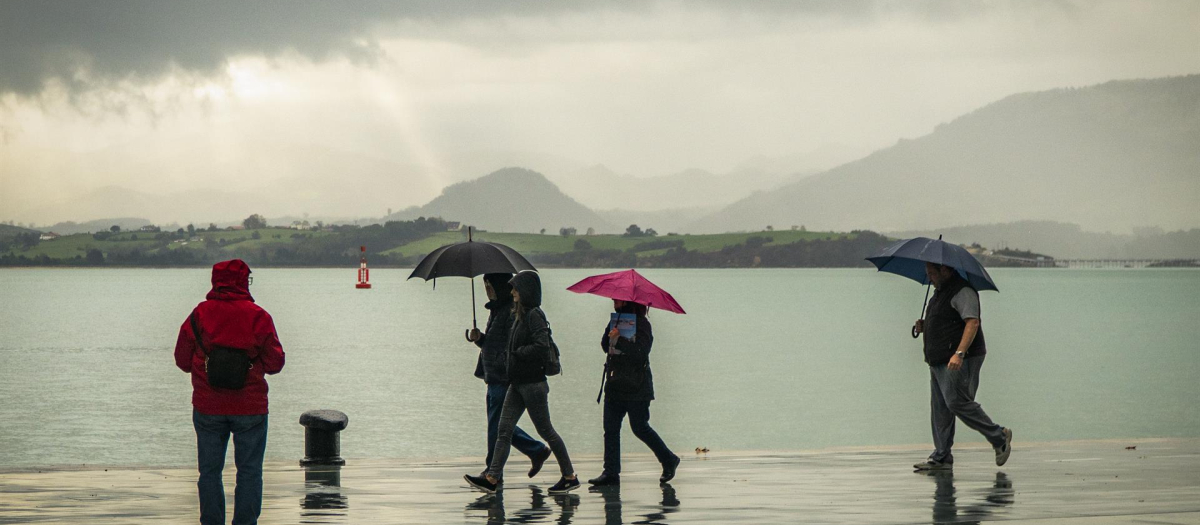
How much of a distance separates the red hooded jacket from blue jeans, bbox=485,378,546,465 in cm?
338

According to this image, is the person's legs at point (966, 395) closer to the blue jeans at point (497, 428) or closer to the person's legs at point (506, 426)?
the blue jeans at point (497, 428)

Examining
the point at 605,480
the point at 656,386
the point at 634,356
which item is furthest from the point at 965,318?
the point at 656,386

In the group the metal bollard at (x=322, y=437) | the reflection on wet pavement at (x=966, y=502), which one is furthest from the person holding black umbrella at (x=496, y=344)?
the reflection on wet pavement at (x=966, y=502)

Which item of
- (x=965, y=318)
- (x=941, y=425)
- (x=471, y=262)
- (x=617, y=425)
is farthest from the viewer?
(x=941, y=425)

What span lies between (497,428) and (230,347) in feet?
13.6

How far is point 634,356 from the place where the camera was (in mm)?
12078

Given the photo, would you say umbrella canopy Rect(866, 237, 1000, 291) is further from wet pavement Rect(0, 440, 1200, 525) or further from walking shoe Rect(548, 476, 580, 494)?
walking shoe Rect(548, 476, 580, 494)

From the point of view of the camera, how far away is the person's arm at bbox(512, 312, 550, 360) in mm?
11445

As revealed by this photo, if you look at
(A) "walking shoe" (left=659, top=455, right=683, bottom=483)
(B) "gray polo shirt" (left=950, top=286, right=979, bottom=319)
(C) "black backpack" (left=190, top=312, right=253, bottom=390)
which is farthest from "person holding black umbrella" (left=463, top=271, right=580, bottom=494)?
(B) "gray polo shirt" (left=950, top=286, right=979, bottom=319)

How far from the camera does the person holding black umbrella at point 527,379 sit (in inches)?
451

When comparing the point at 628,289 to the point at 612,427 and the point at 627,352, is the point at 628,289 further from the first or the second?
the point at 612,427

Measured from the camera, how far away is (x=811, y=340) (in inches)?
3450

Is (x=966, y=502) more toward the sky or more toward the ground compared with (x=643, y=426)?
more toward the ground

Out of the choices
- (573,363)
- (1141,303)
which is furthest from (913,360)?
(1141,303)
